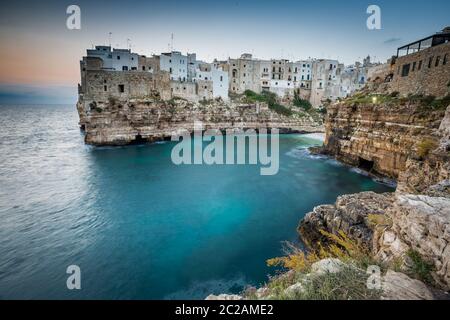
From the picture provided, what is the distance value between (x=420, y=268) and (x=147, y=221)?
12746 mm

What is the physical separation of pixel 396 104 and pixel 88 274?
2381 centimetres

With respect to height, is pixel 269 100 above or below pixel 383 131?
above

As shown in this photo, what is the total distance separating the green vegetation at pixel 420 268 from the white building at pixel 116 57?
41.4 metres

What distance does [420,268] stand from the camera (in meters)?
3.97

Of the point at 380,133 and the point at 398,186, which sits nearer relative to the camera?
the point at 398,186

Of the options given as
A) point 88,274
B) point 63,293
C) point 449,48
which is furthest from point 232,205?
point 449,48

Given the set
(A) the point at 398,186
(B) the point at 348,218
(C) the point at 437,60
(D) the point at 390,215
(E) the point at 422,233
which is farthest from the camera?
(C) the point at 437,60

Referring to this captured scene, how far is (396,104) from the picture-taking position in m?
18.6

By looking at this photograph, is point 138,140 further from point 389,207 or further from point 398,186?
point 389,207

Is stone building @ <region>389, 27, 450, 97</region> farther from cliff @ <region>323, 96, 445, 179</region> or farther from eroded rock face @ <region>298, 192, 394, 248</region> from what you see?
eroded rock face @ <region>298, 192, 394, 248</region>

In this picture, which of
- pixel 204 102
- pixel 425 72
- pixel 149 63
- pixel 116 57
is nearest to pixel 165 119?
pixel 204 102

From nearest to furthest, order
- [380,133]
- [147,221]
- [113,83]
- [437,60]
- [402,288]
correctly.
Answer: [402,288] → [147,221] → [437,60] → [380,133] → [113,83]

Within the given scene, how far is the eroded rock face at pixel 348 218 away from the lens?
29.0 ft

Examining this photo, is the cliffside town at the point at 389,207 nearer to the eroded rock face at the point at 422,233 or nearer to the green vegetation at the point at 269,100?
the eroded rock face at the point at 422,233
